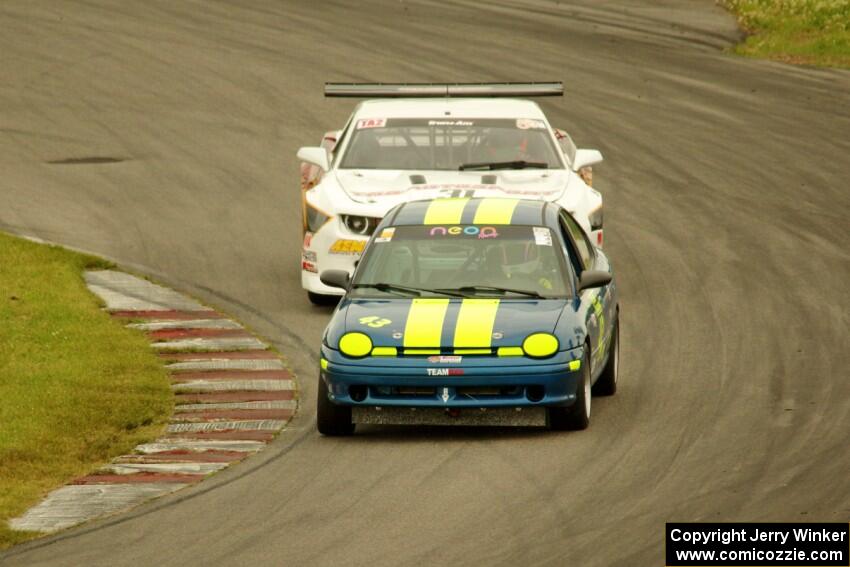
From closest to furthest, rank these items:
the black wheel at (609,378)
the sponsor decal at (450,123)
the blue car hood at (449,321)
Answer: the blue car hood at (449,321) < the black wheel at (609,378) < the sponsor decal at (450,123)

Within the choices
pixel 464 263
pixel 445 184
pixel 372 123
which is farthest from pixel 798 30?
pixel 464 263

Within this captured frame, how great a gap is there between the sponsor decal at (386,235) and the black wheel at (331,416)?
1515 millimetres

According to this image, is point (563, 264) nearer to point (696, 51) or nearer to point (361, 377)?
point (361, 377)

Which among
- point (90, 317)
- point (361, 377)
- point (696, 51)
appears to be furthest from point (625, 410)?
point (696, 51)

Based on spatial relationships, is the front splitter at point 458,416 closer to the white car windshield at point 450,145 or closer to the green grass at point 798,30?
the white car windshield at point 450,145

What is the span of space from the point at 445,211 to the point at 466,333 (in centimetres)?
193

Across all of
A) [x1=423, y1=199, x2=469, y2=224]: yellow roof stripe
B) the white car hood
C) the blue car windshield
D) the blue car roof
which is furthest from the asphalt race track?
[x1=423, y1=199, x2=469, y2=224]: yellow roof stripe

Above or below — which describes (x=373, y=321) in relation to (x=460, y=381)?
above

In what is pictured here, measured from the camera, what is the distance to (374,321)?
40.2 ft

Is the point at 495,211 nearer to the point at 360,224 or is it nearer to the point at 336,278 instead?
the point at 336,278

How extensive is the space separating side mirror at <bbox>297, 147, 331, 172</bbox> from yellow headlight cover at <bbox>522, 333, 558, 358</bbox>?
222 inches

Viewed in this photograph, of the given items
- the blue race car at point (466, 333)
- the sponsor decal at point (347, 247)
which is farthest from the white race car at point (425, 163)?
the blue race car at point (466, 333)

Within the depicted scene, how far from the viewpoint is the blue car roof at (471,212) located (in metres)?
13.5

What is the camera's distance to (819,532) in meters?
9.53
